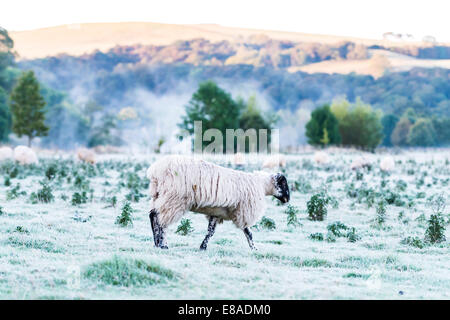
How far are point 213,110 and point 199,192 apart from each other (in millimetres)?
53404

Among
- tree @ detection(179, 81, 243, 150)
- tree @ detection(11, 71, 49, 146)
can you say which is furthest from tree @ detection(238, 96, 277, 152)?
A: tree @ detection(11, 71, 49, 146)

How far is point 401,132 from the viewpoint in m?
99.6

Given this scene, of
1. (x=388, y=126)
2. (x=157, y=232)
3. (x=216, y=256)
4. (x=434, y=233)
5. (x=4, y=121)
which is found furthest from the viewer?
(x=388, y=126)

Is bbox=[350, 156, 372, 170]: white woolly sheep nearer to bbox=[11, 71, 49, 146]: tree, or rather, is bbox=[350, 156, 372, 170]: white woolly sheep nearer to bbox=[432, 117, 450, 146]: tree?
bbox=[11, 71, 49, 146]: tree

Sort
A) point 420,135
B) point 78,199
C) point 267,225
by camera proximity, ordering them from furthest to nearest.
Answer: point 420,135
point 78,199
point 267,225

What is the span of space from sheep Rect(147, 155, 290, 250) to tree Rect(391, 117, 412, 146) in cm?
9280

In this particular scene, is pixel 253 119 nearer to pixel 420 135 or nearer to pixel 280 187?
pixel 420 135

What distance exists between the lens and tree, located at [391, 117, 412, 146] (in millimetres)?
98812

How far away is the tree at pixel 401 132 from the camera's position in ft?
324

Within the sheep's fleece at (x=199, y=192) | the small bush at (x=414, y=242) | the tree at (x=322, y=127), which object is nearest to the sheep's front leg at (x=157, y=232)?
the sheep's fleece at (x=199, y=192)

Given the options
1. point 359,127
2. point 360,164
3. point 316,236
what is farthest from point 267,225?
point 359,127

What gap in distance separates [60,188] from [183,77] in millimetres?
149624

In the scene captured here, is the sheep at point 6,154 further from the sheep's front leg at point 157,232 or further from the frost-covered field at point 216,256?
the sheep's front leg at point 157,232
